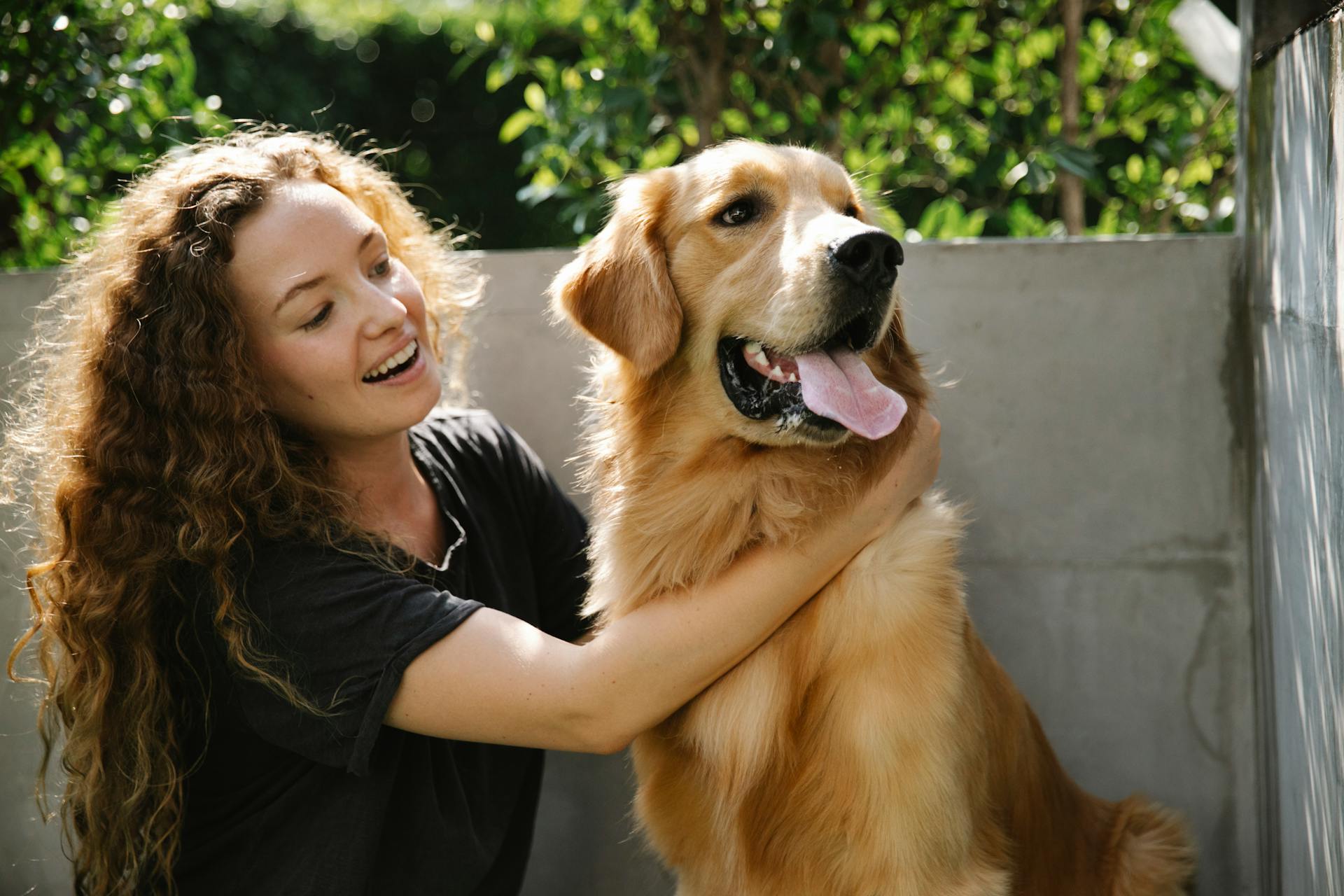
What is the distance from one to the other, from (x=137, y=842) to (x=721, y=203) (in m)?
1.61

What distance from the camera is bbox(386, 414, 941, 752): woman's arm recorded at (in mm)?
1849

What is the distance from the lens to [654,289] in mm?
2061

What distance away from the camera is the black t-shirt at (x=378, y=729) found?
1.87m

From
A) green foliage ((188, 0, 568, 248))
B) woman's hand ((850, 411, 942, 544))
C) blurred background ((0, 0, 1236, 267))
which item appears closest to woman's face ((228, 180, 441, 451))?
woman's hand ((850, 411, 942, 544))

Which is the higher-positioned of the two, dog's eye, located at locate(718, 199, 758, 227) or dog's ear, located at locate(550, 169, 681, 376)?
dog's eye, located at locate(718, 199, 758, 227)

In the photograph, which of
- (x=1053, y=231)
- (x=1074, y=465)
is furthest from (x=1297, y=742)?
(x=1053, y=231)

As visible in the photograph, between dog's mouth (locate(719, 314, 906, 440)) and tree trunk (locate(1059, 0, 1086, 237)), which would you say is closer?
dog's mouth (locate(719, 314, 906, 440))

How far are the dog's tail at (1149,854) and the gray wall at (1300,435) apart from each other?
191mm

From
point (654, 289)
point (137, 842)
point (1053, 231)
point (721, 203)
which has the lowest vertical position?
point (137, 842)

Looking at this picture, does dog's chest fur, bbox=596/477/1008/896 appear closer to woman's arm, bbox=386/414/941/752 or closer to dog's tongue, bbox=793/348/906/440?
woman's arm, bbox=386/414/941/752

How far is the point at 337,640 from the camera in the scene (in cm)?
188

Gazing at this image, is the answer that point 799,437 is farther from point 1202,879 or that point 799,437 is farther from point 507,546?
point 1202,879

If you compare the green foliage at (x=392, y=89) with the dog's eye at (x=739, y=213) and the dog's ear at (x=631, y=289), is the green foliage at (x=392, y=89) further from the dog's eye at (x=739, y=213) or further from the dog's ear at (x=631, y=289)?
the dog's eye at (x=739, y=213)

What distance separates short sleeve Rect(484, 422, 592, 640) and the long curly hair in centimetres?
54
